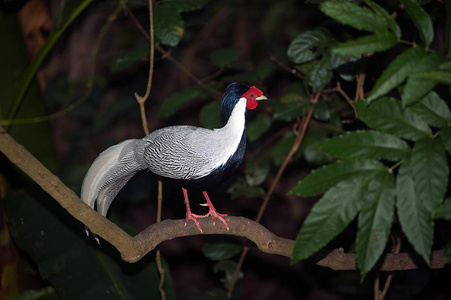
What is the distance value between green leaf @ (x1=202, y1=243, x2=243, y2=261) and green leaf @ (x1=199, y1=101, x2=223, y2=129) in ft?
1.82

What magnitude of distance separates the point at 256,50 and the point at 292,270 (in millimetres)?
1660

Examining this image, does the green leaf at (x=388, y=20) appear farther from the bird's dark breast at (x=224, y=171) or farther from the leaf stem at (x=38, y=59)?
the leaf stem at (x=38, y=59)

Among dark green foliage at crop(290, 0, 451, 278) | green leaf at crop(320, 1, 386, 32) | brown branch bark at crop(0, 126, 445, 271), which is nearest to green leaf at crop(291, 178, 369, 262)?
dark green foliage at crop(290, 0, 451, 278)

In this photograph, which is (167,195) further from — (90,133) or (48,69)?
(48,69)

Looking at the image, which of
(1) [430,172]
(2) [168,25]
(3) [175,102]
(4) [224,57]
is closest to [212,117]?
(3) [175,102]

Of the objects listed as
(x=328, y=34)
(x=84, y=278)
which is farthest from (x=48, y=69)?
(x=328, y=34)

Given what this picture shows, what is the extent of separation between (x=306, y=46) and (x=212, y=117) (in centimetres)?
47

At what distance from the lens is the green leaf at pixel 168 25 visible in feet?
5.43

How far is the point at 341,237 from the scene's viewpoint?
2371 mm

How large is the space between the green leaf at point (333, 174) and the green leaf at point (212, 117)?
94cm

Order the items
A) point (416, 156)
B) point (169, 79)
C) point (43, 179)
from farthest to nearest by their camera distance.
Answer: point (169, 79) < point (43, 179) < point (416, 156)

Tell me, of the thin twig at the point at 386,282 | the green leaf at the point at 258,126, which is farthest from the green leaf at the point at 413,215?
the green leaf at the point at 258,126

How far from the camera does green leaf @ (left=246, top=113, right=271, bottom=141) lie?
2.10 metres

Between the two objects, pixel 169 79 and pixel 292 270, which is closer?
pixel 292 270
